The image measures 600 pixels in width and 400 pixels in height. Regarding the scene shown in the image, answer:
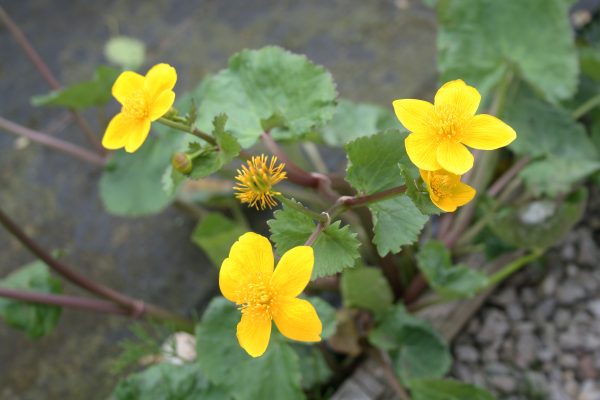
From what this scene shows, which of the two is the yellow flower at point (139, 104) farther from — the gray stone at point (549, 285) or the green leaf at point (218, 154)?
the gray stone at point (549, 285)

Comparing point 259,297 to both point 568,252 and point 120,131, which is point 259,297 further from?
point 568,252

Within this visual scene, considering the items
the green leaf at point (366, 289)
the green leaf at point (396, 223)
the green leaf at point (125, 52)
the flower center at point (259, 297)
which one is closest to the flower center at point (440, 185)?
the green leaf at point (396, 223)

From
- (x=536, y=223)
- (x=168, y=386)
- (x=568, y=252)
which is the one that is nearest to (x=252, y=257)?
(x=168, y=386)

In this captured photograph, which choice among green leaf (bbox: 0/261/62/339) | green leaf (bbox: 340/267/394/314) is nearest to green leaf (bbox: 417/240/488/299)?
green leaf (bbox: 340/267/394/314)

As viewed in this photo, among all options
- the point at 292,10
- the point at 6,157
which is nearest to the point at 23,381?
the point at 6,157

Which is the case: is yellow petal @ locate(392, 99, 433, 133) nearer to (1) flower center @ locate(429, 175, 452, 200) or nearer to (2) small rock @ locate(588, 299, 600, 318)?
(1) flower center @ locate(429, 175, 452, 200)

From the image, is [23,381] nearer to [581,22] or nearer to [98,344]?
[98,344]
